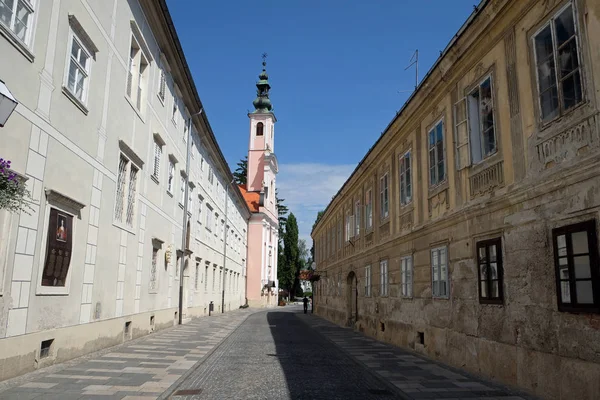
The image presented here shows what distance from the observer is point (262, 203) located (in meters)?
56.7

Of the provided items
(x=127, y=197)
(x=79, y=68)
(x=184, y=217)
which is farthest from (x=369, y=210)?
(x=79, y=68)

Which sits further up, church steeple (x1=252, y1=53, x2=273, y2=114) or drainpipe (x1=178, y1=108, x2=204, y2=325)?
church steeple (x1=252, y1=53, x2=273, y2=114)

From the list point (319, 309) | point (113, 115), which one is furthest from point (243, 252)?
point (113, 115)

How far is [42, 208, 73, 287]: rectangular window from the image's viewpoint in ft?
30.3

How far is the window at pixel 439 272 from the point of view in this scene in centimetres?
1166

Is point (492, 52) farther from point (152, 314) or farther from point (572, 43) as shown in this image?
point (152, 314)

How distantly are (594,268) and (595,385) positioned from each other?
145cm

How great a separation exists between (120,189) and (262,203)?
42886 mm

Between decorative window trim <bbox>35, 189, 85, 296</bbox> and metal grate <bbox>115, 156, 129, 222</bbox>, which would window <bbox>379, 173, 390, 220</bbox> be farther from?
decorative window trim <bbox>35, 189, 85, 296</bbox>

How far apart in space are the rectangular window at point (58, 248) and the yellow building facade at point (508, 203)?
8.21 metres

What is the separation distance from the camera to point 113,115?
12727 mm

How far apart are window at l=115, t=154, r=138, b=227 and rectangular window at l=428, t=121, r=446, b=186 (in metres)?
8.42

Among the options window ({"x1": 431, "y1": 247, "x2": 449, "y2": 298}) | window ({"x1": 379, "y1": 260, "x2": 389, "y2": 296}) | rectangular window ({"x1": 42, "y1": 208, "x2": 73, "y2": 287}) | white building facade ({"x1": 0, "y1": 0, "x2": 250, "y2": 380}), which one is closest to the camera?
white building facade ({"x1": 0, "y1": 0, "x2": 250, "y2": 380})

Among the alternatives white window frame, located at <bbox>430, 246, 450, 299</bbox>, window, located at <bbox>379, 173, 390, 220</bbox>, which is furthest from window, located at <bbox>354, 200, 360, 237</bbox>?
white window frame, located at <bbox>430, 246, 450, 299</bbox>
